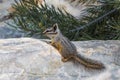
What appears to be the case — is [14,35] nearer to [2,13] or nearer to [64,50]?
[2,13]

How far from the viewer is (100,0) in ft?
4.07

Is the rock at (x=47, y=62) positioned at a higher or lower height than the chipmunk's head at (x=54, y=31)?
lower

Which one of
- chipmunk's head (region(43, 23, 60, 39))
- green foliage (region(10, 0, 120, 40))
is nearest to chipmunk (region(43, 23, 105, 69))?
chipmunk's head (region(43, 23, 60, 39))

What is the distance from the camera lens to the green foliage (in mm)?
1182

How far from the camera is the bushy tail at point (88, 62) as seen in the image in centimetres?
78

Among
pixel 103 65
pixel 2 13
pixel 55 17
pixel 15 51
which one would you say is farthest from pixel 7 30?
pixel 103 65

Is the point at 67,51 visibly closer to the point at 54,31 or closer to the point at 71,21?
the point at 54,31

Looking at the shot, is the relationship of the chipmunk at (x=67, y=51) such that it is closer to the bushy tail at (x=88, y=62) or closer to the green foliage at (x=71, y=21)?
the bushy tail at (x=88, y=62)

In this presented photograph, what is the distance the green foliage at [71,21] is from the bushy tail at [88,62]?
1.21ft

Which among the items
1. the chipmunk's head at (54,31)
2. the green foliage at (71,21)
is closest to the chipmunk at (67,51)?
the chipmunk's head at (54,31)

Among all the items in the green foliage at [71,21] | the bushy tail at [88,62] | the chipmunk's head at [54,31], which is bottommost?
the bushy tail at [88,62]

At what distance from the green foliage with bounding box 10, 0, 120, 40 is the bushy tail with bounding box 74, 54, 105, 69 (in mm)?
370

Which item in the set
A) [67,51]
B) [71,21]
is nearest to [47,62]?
[67,51]

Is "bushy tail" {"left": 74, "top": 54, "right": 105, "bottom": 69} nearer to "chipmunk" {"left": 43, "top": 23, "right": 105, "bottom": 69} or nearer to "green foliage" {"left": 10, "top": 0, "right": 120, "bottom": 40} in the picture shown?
"chipmunk" {"left": 43, "top": 23, "right": 105, "bottom": 69}
